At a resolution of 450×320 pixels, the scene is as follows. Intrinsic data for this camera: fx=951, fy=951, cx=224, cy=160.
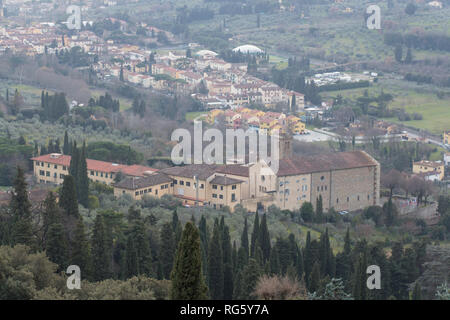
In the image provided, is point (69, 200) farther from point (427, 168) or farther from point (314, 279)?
point (427, 168)

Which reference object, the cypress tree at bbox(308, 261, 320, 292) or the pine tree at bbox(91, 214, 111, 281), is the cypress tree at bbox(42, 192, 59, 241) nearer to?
the pine tree at bbox(91, 214, 111, 281)

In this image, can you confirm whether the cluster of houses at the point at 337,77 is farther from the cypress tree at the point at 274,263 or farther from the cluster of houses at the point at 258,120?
the cypress tree at the point at 274,263

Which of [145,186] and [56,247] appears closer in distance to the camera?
[56,247]

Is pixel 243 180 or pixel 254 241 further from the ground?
pixel 254 241

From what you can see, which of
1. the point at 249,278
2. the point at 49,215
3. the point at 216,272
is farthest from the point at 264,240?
the point at 49,215

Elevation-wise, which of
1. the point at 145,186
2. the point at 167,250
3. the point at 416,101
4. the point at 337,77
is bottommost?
the point at 416,101
